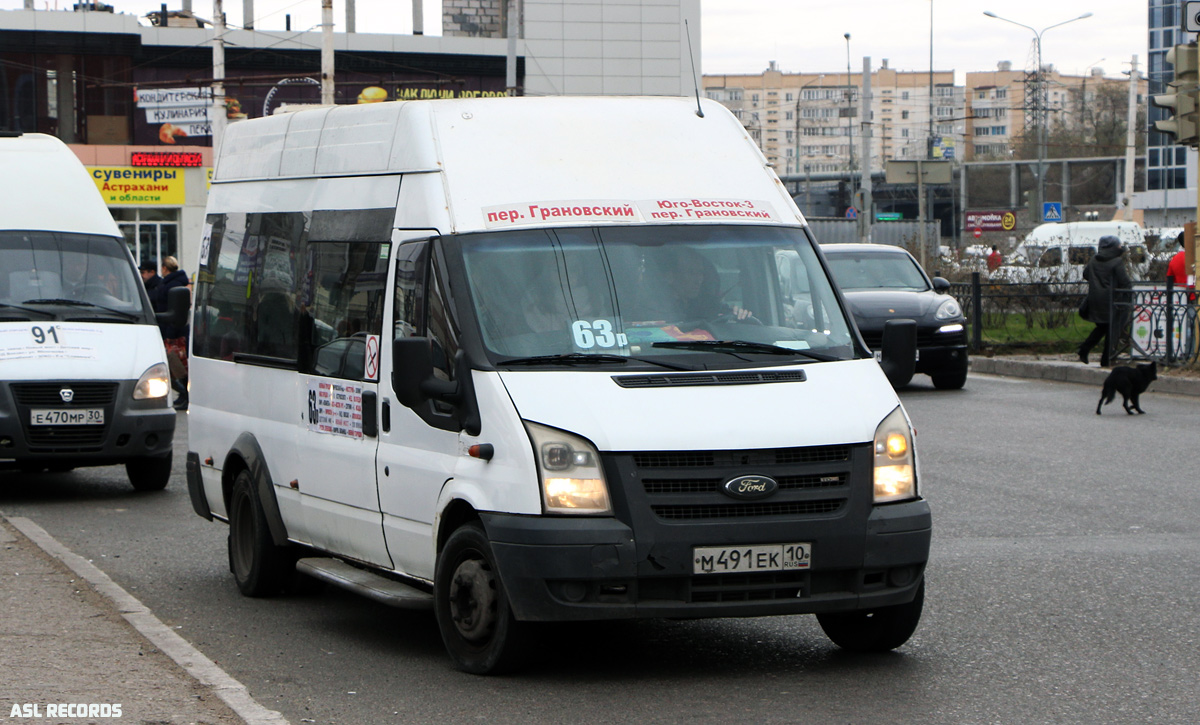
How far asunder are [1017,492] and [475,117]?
19.1 feet

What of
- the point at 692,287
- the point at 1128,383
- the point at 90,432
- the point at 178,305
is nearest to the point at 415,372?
the point at 692,287

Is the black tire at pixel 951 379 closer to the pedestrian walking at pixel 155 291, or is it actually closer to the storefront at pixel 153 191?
the pedestrian walking at pixel 155 291

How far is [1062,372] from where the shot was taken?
67.5 feet

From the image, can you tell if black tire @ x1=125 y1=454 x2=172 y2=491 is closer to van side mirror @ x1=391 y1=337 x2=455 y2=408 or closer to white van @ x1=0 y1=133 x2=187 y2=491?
white van @ x1=0 y1=133 x2=187 y2=491

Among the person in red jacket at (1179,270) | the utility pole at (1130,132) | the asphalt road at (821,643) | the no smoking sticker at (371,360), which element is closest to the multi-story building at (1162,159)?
the utility pole at (1130,132)

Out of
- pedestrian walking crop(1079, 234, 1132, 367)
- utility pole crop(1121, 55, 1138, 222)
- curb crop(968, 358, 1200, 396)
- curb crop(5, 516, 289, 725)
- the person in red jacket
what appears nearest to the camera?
curb crop(5, 516, 289, 725)

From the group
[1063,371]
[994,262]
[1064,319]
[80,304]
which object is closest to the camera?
[80,304]

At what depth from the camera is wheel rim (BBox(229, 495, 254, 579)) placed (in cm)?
822

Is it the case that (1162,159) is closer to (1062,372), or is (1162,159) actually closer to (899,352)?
(1062,372)

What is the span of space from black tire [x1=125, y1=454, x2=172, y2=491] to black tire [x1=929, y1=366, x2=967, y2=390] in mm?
9928

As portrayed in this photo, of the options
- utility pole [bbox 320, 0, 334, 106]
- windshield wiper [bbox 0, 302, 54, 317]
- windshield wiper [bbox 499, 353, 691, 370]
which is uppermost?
utility pole [bbox 320, 0, 334, 106]

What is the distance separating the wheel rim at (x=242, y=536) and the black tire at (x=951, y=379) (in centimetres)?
1236

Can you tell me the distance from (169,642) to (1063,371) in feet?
52.4

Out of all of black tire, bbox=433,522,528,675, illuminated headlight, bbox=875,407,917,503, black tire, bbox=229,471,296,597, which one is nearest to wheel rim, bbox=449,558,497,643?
black tire, bbox=433,522,528,675
